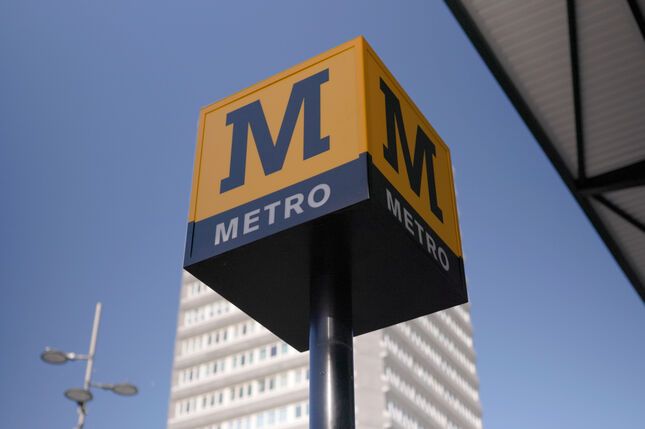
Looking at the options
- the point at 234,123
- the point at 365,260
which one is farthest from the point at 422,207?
the point at 234,123

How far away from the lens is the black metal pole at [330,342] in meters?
4.71

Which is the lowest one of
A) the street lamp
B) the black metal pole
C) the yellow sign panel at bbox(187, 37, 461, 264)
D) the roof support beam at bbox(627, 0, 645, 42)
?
the black metal pole

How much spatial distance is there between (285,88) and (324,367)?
193 cm

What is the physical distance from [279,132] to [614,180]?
8.97 m

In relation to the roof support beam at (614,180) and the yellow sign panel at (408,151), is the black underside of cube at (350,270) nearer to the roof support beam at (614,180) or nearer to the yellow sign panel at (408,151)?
the yellow sign panel at (408,151)

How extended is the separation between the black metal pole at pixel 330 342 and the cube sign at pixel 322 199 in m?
0.05

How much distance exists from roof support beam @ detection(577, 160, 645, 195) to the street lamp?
1074 cm

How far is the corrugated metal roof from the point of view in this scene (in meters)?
10.8

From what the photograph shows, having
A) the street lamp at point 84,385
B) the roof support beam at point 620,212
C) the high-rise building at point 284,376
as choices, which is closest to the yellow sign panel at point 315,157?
the roof support beam at point 620,212

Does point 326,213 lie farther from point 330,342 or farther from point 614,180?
point 614,180

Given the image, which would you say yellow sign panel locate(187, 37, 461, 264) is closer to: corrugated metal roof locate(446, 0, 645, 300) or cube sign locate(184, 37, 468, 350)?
cube sign locate(184, 37, 468, 350)

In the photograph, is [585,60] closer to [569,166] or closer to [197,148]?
[569,166]

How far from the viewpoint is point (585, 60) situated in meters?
11.3

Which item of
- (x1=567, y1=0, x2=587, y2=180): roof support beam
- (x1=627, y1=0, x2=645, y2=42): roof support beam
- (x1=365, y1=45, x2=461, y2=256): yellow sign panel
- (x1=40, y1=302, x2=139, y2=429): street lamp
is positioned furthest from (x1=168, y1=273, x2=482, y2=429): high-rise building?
(x1=365, y1=45, x2=461, y2=256): yellow sign panel
